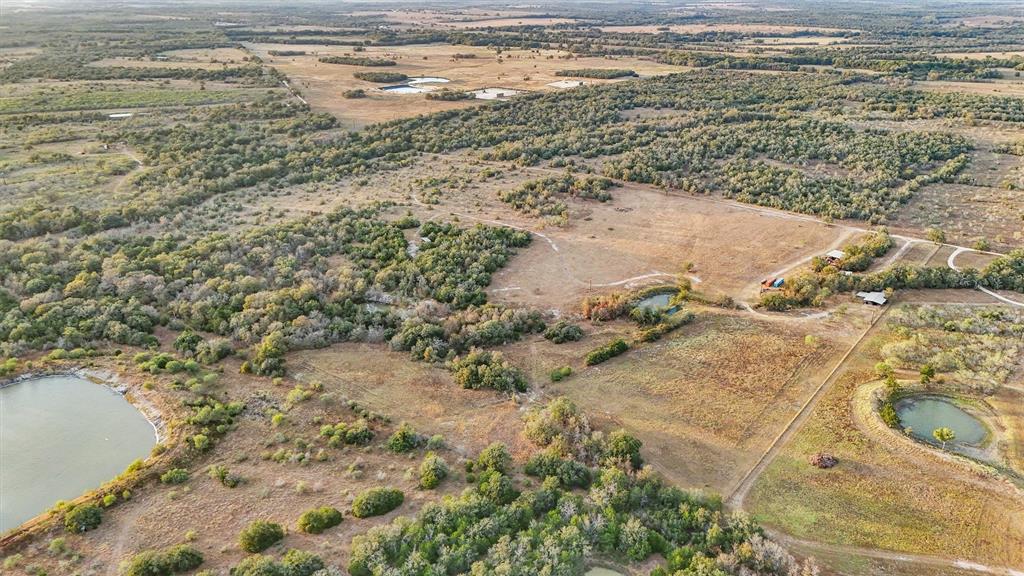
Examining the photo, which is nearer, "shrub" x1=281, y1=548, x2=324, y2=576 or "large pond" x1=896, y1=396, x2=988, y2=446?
"shrub" x1=281, y1=548, x2=324, y2=576

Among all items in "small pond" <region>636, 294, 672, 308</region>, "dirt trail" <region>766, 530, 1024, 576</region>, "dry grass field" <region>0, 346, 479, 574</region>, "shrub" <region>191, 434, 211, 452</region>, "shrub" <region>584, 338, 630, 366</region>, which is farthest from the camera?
"small pond" <region>636, 294, 672, 308</region>

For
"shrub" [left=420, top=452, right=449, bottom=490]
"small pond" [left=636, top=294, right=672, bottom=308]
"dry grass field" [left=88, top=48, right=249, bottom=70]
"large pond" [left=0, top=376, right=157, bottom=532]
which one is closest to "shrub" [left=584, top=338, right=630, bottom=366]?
"small pond" [left=636, top=294, right=672, bottom=308]

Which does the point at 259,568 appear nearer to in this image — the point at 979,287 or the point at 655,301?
the point at 655,301

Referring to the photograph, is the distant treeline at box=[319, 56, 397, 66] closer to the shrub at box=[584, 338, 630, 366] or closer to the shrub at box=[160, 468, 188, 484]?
the shrub at box=[584, 338, 630, 366]

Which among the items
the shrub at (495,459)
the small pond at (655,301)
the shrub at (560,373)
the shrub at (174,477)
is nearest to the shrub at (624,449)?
the shrub at (495,459)

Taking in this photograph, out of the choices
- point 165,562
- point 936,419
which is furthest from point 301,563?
point 936,419

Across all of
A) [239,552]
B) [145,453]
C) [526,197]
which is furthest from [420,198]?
[239,552]
